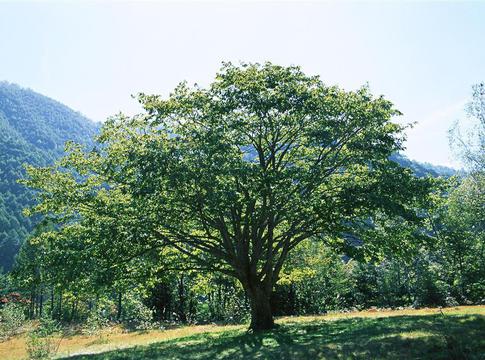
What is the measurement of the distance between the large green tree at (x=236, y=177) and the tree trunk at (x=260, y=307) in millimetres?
57

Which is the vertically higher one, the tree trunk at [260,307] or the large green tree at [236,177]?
the large green tree at [236,177]

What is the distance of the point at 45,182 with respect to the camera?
20.6m

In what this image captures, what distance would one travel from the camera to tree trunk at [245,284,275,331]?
21406mm

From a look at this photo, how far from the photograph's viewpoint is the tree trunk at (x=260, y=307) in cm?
2141

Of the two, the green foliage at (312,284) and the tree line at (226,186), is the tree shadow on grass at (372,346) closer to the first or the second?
the tree line at (226,186)

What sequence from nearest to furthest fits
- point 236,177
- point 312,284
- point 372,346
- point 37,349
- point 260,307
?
point 372,346
point 236,177
point 37,349
point 260,307
point 312,284

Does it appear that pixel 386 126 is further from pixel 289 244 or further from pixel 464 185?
pixel 464 185

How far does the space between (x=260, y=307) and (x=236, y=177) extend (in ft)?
26.0

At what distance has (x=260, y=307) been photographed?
70.6 feet

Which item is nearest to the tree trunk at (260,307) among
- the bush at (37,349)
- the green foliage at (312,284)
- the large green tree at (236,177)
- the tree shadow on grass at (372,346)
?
the large green tree at (236,177)

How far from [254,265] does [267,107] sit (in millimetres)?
8717

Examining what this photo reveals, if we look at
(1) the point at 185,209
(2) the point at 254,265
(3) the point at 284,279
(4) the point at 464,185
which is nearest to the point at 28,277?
(1) the point at 185,209

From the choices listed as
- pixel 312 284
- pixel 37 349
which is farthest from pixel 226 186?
pixel 312 284

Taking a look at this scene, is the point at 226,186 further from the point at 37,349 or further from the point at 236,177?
the point at 37,349
